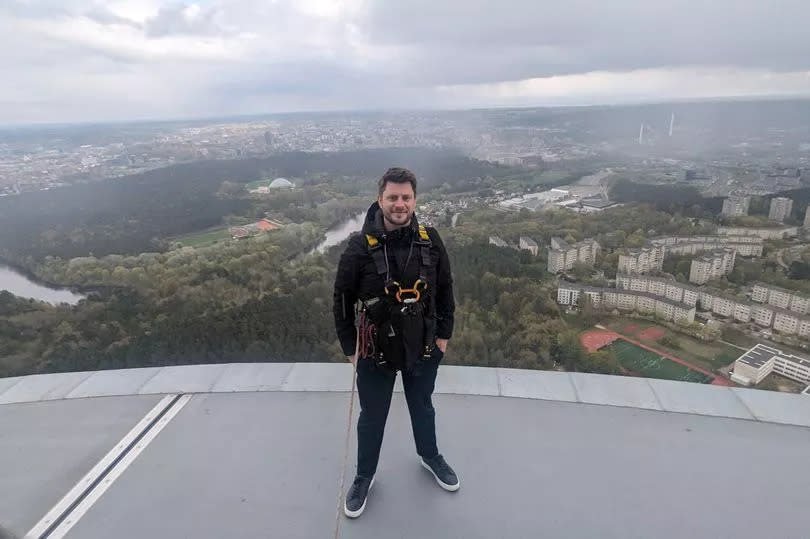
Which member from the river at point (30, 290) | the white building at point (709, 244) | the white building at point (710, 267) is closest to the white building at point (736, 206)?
the white building at point (709, 244)

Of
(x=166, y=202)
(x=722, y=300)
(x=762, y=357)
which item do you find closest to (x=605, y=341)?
(x=762, y=357)

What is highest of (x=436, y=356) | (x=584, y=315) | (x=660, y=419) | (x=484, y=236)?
(x=436, y=356)

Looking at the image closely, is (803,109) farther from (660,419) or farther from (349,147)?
(660,419)

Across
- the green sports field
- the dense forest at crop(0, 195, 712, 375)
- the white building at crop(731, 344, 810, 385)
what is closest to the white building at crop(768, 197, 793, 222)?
the dense forest at crop(0, 195, 712, 375)

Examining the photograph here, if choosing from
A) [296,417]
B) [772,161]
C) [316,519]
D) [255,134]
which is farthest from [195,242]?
[772,161]

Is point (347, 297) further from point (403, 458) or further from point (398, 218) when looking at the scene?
point (403, 458)

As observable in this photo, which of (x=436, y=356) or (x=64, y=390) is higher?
(x=436, y=356)

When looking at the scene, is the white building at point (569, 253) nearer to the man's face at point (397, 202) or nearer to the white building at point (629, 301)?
the white building at point (629, 301)

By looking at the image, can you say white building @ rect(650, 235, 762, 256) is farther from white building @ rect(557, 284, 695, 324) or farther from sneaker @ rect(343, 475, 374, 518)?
sneaker @ rect(343, 475, 374, 518)
